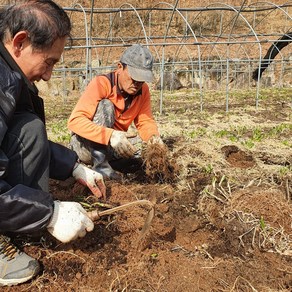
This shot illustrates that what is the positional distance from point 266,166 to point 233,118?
348 cm

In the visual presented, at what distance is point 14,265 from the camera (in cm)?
164

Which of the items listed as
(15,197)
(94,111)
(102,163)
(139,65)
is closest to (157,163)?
(102,163)

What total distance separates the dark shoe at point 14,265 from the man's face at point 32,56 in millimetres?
758

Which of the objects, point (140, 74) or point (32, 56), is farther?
point (140, 74)

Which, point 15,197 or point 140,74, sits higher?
point 140,74

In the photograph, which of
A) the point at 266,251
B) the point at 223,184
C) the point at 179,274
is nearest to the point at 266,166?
the point at 223,184

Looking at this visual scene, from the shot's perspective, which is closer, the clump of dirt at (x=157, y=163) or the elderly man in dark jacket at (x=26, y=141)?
the elderly man in dark jacket at (x=26, y=141)

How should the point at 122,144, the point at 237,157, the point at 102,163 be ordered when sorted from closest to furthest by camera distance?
the point at 122,144 → the point at 102,163 → the point at 237,157

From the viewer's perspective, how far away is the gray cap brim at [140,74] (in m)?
2.76

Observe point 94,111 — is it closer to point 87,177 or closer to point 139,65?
point 139,65

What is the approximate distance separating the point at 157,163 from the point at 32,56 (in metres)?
1.43

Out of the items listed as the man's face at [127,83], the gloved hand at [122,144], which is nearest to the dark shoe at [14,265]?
the gloved hand at [122,144]

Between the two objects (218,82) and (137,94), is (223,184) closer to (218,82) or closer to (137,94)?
(137,94)

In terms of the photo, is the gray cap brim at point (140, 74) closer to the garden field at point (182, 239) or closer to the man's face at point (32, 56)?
the garden field at point (182, 239)
